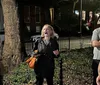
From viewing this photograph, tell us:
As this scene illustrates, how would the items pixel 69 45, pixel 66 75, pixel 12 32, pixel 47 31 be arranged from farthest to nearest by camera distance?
pixel 69 45 < pixel 12 32 < pixel 66 75 < pixel 47 31

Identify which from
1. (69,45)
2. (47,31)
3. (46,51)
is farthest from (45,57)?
(69,45)

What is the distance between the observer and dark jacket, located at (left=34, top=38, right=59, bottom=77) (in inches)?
263

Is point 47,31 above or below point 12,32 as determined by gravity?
above

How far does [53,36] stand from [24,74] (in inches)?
82.5

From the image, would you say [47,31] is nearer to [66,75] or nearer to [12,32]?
Result: [66,75]

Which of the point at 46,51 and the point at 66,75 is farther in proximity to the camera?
the point at 66,75

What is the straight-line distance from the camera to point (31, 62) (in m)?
6.66

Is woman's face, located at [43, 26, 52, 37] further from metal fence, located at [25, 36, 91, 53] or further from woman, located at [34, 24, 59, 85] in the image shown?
metal fence, located at [25, 36, 91, 53]

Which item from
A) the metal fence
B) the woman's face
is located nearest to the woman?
the woman's face

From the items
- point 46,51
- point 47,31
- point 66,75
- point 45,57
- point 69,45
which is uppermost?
point 47,31

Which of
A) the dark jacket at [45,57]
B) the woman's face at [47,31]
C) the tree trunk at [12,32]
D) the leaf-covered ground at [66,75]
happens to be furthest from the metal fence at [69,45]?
the woman's face at [47,31]

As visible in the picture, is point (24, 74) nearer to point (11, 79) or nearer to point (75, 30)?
point (11, 79)

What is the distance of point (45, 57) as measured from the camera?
6.71 m

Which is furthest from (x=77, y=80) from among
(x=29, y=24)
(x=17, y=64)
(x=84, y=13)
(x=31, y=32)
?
(x=84, y=13)
